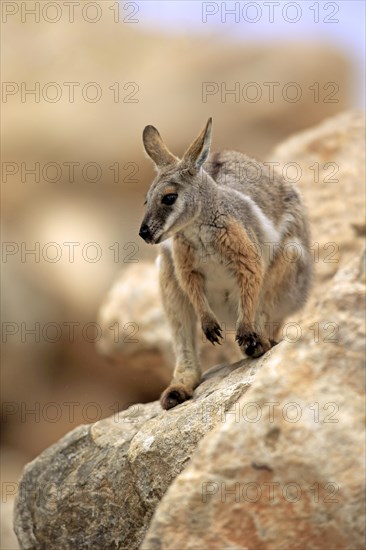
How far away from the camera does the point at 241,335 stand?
716 centimetres

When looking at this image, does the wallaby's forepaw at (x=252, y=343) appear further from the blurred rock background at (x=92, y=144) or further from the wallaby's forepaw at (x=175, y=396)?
the blurred rock background at (x=92, y=144)

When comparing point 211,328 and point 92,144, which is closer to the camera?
point 211,328

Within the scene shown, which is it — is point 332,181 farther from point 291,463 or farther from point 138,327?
point 291,463

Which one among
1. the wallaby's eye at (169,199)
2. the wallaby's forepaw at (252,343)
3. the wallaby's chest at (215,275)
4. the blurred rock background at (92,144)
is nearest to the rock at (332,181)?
the blurred rock background at (92,144)

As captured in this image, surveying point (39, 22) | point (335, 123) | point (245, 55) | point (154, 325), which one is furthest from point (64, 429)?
point (39, 22)

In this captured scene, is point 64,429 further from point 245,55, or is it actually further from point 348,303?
point 348,303

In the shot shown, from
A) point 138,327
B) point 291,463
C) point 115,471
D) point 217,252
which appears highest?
point 217,252

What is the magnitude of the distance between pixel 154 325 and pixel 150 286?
599mm

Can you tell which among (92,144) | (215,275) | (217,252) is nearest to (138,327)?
(215,275)

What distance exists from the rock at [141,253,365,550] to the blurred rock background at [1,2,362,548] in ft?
26.1

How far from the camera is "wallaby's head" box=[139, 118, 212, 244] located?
7000 millimetres

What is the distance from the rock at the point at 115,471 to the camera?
6.52 metres

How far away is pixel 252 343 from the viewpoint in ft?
23.5

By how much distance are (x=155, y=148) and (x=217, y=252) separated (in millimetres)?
1119
